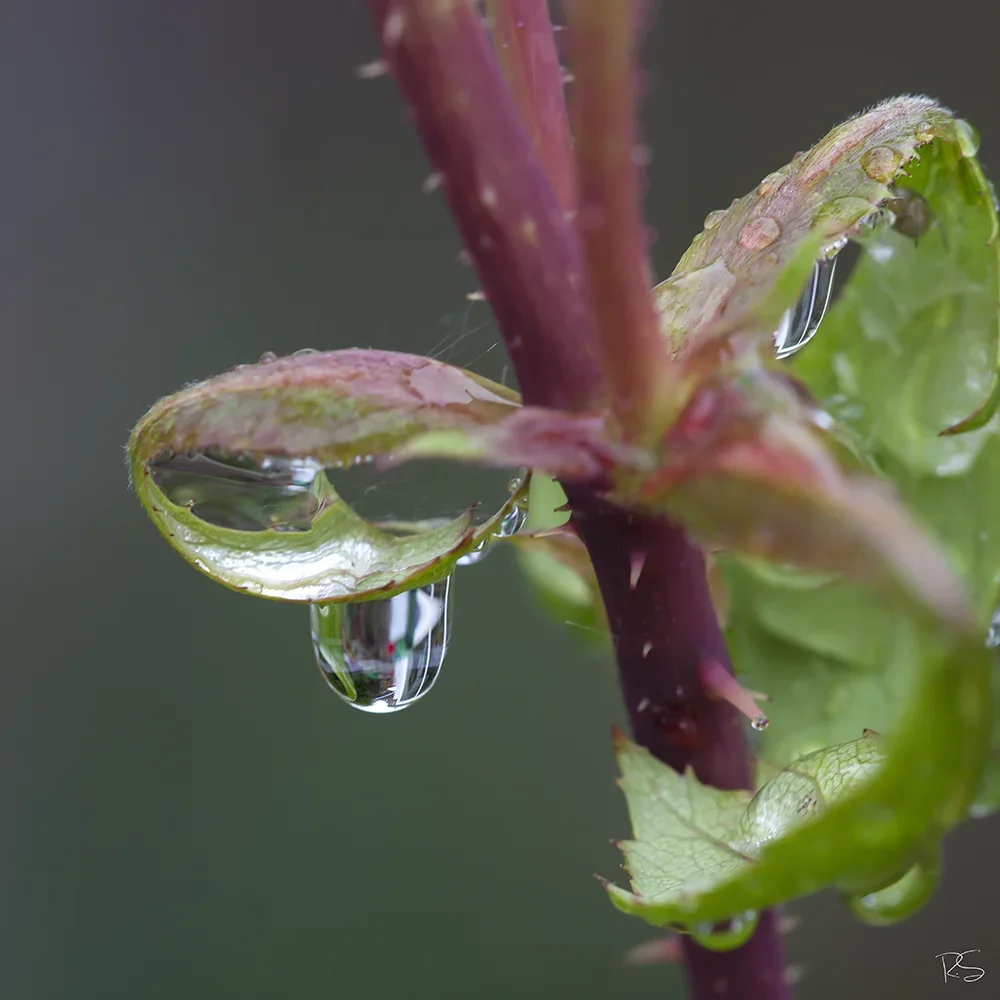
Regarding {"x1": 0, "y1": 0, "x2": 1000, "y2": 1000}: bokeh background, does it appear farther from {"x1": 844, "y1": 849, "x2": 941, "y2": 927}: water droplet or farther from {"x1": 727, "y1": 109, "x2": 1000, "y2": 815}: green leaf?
{"x1": 844, "y1": 849, "x2": 941, "y2": 927}: water droplet

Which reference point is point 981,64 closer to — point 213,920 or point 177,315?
point 177,315

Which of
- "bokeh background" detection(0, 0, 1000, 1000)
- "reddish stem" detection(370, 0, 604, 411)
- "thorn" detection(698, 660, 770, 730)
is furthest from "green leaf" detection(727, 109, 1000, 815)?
"bokeh background" detection(0, 0, 1000, 1000)

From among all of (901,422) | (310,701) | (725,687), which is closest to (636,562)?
(725,687)

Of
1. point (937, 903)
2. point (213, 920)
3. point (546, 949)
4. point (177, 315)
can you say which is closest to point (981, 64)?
point (937, 903)

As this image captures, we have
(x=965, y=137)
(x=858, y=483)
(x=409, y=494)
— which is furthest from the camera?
(x=409, y=494)

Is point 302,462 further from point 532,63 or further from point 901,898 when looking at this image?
point 901,898

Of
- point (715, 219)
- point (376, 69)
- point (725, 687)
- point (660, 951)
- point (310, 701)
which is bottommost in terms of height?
point (310, 701)

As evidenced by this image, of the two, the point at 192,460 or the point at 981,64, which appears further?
the point at 981,64

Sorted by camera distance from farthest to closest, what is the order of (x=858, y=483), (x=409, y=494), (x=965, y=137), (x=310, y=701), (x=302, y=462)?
1. (x=310, y=701)
2. (x=409, y=494)
3. (x=965, y=137)
4. (x=302, y=462)
5. (x=858, y=483)
